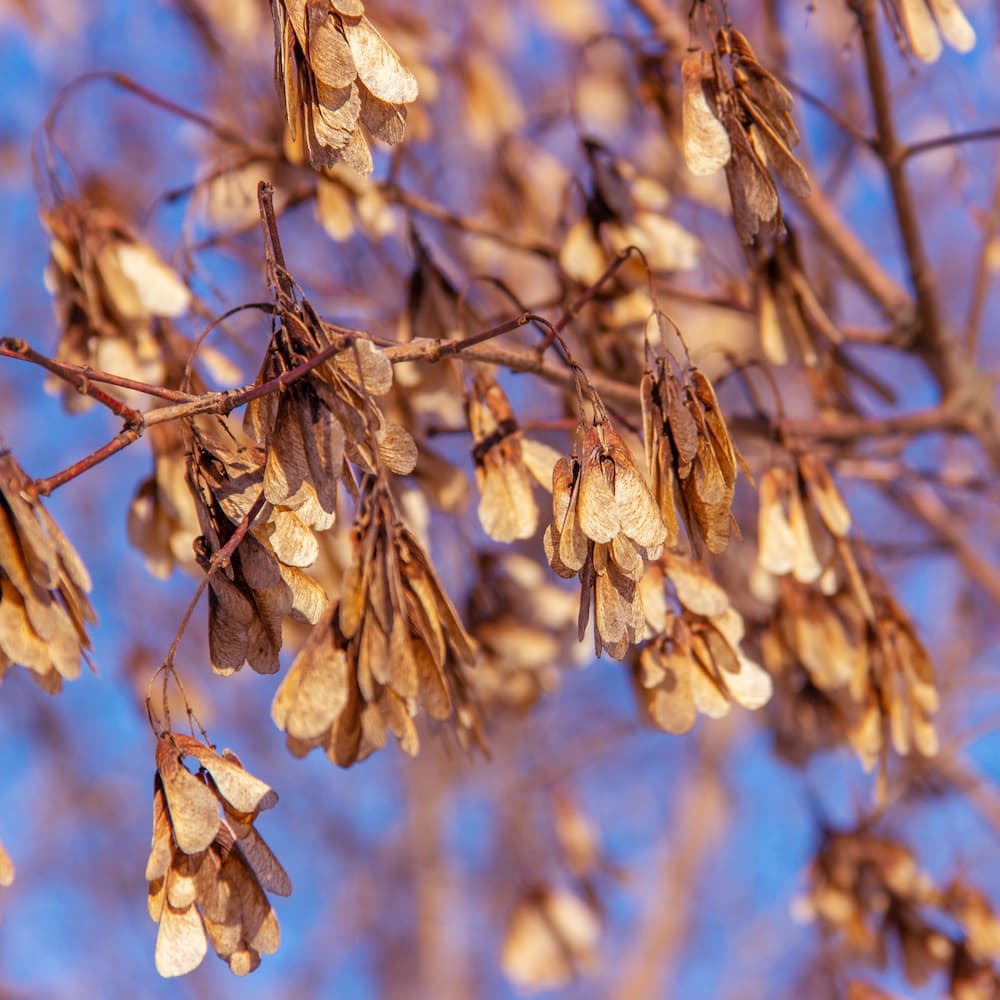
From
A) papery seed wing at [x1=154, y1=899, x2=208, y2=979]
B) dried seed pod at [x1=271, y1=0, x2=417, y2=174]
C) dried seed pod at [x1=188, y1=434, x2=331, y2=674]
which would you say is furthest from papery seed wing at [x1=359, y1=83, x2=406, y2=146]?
papery seed wing at [x1=154, y1=899, x2=208, y2=979]

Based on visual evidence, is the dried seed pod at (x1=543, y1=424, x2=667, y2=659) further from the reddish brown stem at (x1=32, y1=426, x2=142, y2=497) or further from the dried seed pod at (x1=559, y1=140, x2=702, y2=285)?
the dried seed pod at (x1=559, y1=140, x2=702, y2=285)

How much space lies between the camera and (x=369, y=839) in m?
6.15

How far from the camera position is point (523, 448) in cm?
118

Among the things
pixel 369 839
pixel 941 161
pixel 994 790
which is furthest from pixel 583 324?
pixel 369 839

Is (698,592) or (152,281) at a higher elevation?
(152,281)

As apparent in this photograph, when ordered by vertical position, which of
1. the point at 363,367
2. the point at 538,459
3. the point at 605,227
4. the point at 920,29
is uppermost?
the point at 605,227

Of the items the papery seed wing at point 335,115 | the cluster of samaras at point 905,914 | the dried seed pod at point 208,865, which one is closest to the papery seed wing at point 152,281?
the papery seed wing at point 335,115

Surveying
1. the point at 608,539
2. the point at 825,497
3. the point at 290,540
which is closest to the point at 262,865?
the point at 290,540

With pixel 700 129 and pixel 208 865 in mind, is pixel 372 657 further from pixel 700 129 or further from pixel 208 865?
pixel 700 129

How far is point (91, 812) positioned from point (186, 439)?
504 cm

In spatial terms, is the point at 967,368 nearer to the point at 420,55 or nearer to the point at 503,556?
the point at 503,556

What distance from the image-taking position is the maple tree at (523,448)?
0.88 metres

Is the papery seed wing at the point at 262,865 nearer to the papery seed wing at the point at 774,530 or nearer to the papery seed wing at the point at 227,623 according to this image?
the papery seed wing at the point at 227,623

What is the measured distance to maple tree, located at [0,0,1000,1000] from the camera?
881 mm
